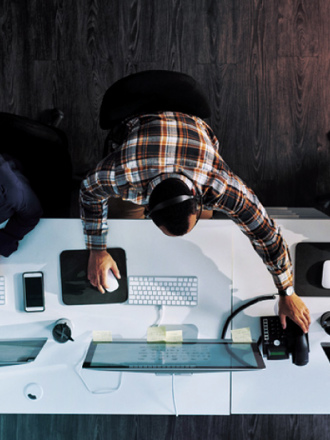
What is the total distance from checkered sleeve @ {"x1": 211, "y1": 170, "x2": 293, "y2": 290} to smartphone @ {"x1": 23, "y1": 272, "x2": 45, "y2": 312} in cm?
83

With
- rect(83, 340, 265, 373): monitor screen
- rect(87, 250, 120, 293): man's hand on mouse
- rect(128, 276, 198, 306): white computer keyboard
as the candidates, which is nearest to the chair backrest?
rect(87, 250, 120, 293): man's hand on mouse

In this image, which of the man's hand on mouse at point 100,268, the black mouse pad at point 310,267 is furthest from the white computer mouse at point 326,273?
the man's hand on mouse at point 100,268

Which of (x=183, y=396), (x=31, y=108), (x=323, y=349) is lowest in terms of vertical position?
(x=183, y=396)

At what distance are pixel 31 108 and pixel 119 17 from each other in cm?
73

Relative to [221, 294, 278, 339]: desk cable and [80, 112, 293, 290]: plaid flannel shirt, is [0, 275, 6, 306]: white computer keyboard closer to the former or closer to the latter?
[80, 112, 293, 290]: plaid flannel shirt

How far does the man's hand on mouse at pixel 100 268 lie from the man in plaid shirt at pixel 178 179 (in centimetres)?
6

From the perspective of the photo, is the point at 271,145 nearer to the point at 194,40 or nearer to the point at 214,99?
the point at 214,99

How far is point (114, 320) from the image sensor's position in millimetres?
1596

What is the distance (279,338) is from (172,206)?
0.84 metres

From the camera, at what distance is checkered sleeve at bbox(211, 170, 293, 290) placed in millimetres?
1290

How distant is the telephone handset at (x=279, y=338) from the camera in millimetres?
1483

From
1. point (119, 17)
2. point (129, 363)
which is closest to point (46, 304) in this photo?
point (129, 363)

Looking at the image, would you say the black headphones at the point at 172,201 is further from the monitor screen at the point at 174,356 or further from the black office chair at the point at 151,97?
the monitor screen at the point at 174,356

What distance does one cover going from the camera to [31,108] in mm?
2184
